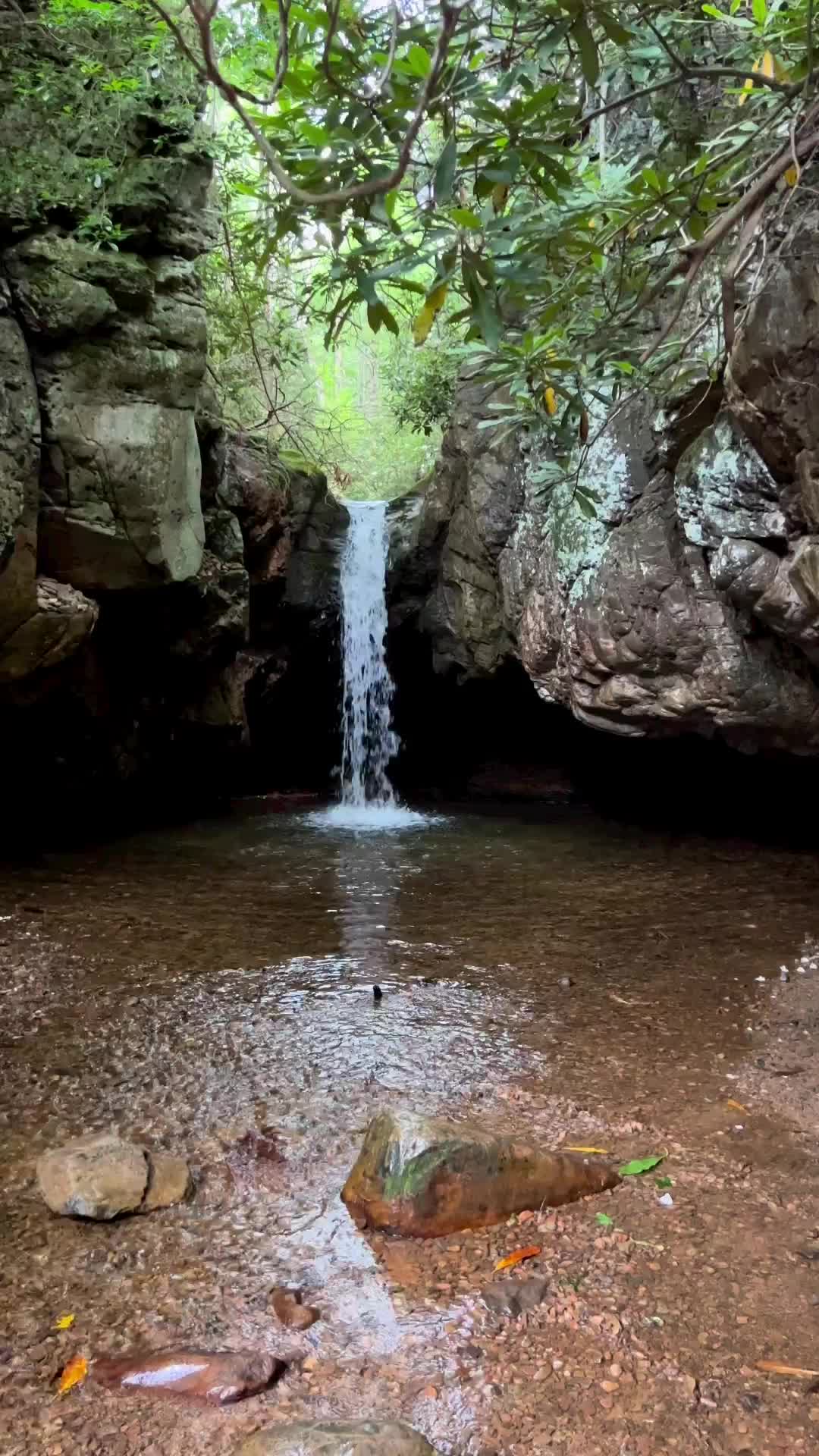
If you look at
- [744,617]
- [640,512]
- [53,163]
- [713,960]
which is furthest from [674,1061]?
[53,163]

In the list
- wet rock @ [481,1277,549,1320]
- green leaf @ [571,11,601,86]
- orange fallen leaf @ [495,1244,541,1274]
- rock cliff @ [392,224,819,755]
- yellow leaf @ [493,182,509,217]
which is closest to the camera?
green leaf @ [571,11,601,86]

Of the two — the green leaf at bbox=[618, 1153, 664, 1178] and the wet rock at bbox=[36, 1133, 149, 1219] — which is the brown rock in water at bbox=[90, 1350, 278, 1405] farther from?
the green leaf at bbox=[618, 1153, 664, 1178]

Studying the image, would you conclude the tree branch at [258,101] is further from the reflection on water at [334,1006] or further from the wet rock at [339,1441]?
the reflection on water at [334,1006]

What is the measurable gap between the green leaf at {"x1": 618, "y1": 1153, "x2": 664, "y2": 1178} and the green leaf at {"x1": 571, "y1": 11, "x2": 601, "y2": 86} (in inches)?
123

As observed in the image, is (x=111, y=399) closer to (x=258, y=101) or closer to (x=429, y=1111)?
(x=258, y=101)

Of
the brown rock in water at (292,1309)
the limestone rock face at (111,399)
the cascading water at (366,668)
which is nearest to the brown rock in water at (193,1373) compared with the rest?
the brown rock in water at (292,1309)

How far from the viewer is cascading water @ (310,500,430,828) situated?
1151 cm

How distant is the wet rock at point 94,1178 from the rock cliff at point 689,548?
3.78 meters

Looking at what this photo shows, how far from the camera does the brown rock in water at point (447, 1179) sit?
2580 millimetres

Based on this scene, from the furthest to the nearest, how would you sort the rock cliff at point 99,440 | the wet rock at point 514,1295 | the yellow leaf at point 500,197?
the rock cliff at point 99,440 < the yellow leaf at point 500,197 < the wet rock at point 514,1295

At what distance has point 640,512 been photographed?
706 centimetres

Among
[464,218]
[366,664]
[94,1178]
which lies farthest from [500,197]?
[366,664]

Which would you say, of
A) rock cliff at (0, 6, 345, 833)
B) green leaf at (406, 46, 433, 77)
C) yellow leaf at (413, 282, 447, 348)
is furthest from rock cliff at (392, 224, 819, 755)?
rock cliff at (0, 6, 345, 833)

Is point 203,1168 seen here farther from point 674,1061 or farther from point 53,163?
point 53,163
